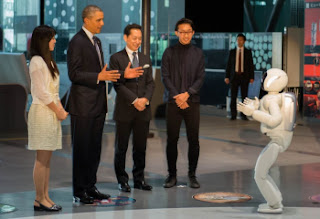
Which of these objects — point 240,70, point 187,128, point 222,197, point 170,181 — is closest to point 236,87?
point 240,70

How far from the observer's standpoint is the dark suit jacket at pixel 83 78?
666 cm

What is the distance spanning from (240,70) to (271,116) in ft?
30.6

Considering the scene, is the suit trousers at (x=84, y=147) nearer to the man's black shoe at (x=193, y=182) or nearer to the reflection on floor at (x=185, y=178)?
the reflection on floor at (x=185, y=178)

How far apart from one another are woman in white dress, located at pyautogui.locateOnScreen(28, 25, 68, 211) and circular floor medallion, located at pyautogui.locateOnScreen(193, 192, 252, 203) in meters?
1.50

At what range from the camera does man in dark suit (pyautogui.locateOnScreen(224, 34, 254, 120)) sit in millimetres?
15422

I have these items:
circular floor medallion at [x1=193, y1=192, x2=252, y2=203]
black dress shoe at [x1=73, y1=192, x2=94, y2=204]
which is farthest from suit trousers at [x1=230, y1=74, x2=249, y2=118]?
black dress shoe at [x1=73, y1=192, x2=94, y2=204]

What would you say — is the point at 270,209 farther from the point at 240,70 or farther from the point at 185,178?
the point at 240,70

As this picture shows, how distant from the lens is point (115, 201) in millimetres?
6949

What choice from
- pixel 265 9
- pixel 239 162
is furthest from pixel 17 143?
pixel 265 9

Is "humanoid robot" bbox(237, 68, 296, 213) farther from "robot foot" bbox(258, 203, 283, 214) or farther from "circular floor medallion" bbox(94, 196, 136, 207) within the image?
"circular floor medallion" bbox(94, 196, 136, 207)

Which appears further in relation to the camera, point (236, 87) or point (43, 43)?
point (236, 87)

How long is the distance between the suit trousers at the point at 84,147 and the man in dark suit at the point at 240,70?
888cm

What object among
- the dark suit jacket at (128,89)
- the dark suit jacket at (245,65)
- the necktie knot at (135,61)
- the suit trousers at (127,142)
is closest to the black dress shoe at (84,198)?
the suit trousers at (127,142)

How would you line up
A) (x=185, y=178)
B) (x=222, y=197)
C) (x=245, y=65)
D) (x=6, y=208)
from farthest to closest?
(x=245, y=65), (x=185, y=178), (x=222, y=197), (x=6, y=208)
